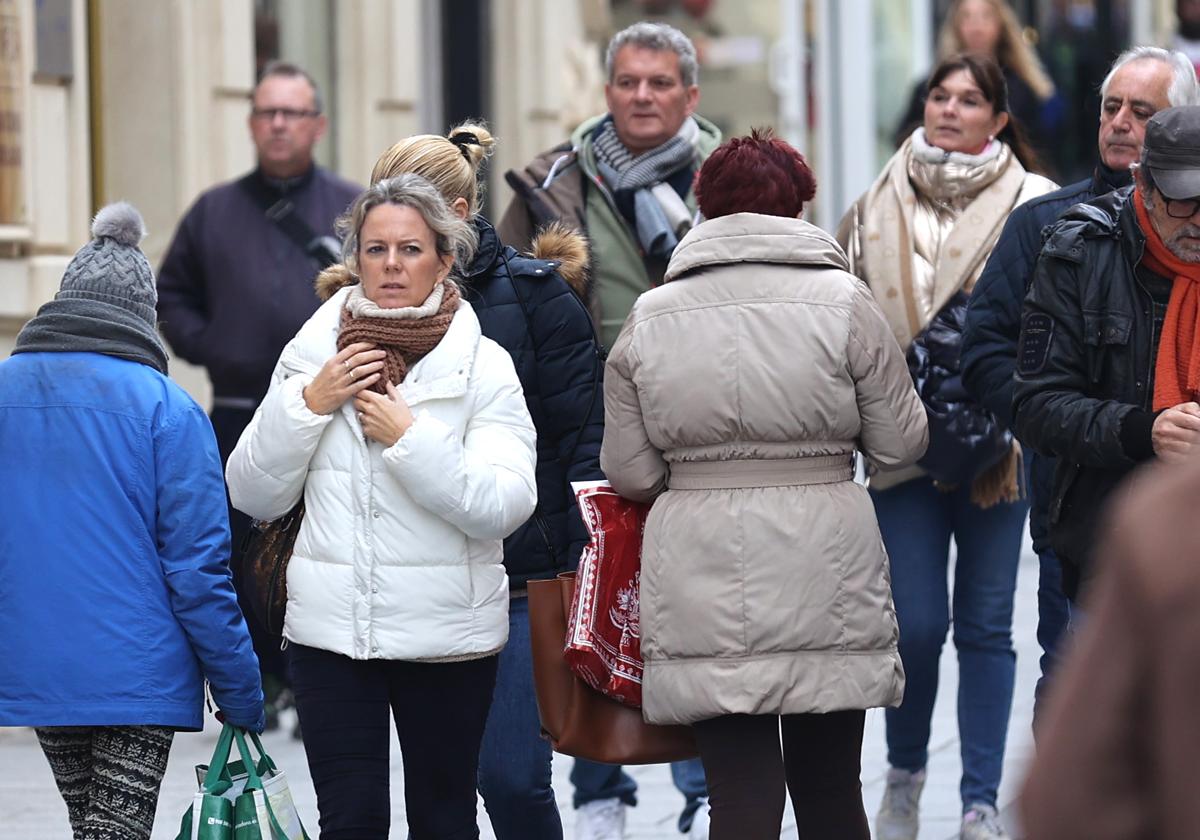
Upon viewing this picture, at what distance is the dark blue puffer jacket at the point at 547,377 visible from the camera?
5156mm

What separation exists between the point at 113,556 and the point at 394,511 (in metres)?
0.57

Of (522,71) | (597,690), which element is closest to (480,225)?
(597,690)

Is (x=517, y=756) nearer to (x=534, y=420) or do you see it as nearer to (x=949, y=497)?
(x=534, y=420)

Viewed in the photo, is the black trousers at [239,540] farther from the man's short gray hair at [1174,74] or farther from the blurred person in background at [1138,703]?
the blurred person in background at [1138,703]

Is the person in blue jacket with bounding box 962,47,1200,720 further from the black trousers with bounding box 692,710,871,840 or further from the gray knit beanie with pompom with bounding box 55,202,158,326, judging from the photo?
the gray knit beanie with pompom with bounding box 55,202,158,326

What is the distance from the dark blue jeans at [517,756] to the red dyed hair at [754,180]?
101 centimetres

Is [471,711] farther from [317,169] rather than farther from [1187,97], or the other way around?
[317,169]

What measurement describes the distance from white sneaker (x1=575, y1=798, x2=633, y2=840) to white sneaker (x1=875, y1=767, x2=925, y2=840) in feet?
2.34

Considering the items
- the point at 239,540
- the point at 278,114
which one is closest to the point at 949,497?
the point at 239,540

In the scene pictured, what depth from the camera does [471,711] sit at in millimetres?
4719

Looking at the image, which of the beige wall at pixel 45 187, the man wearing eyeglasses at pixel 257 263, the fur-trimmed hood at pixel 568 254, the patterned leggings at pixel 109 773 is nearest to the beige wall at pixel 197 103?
the beige wall at pixel 45 187

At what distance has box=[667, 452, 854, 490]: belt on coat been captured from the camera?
4.66 metres

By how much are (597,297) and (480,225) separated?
1166 millimetres

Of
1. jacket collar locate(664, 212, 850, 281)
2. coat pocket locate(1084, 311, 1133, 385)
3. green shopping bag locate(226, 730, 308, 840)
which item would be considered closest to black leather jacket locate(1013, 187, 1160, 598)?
coat pocket locate(1084, 311, 1133, 385)
